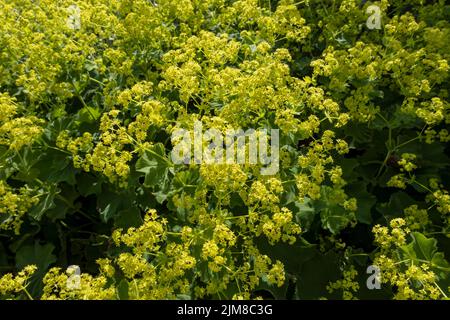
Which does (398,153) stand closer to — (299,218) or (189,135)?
(299,218)

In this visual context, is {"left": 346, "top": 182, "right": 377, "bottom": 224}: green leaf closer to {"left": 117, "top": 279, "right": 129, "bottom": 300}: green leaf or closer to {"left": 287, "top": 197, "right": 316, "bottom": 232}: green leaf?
{"left": 287, "top": 197, "right": 316, "bottom": 232}: green leaf

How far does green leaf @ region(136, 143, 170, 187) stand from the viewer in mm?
2746

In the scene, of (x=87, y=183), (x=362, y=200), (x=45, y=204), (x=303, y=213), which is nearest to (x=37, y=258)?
(x=45, y=204)

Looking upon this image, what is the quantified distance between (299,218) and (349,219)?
1.18ft

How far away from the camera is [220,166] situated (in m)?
2.41

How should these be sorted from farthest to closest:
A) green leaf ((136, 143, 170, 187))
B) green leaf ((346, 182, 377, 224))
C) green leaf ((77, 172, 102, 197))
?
1. green leaf ((77, 172, 102, 197))
2. green leaf ((346, 182, 377, 224))
3. green leaf ((136, 143, 170, 187))

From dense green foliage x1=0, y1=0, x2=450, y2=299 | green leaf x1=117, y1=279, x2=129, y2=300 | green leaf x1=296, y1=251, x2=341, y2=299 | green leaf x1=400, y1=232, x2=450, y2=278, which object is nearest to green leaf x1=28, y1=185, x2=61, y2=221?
dense green foliage x1=0, y1=0, x2=450, y2=299

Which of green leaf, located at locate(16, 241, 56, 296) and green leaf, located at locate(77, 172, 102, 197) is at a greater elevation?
green leaf, located at locate(77, 172, 102, 197)

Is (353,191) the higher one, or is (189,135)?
(189,135)

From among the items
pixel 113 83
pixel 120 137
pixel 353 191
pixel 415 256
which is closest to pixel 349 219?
pixel 353 191

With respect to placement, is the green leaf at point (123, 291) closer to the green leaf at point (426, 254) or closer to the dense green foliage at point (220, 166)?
the dense green foliage at point (220, 166)

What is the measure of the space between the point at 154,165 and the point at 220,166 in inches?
21.9

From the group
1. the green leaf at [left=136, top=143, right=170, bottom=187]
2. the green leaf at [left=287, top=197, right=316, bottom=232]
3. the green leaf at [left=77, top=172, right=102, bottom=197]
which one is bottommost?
the green leaf at [left=287, top=197, right=316, bottom=232]

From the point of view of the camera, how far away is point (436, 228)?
3.08 meters
